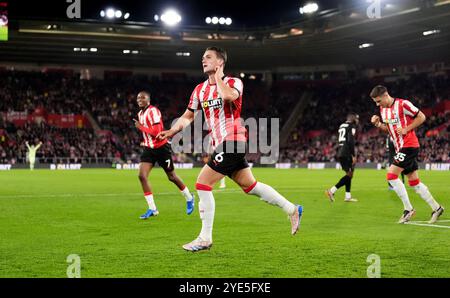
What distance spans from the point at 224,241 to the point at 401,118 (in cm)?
467

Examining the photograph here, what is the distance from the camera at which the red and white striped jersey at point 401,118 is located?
38.3 feet

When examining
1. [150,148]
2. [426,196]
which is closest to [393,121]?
[426,196]

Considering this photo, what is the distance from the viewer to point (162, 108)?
63.5 meters

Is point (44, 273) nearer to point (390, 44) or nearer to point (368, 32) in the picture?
point (368, 32)

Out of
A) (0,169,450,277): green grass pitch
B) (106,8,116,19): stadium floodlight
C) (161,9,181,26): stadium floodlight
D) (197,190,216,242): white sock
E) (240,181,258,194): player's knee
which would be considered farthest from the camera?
(161,9,181,26): stadium floodlight

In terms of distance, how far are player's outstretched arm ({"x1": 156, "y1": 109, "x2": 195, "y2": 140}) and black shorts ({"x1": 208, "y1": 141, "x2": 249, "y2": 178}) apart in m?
0.60

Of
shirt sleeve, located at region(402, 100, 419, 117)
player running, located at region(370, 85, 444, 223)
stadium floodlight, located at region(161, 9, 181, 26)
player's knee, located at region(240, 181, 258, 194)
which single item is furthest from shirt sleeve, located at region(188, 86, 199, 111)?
stadium floodlight, located at region(161, 9, 181, 26)

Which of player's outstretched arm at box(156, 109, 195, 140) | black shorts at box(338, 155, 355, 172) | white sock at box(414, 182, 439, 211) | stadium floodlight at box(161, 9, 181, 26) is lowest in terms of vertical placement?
white sock at box(414, 182, 439, 211)

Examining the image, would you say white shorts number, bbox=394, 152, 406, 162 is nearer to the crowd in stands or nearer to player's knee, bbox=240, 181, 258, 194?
player's knee, bbox=240, 181, 258, 194

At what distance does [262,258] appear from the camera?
7.66 metres

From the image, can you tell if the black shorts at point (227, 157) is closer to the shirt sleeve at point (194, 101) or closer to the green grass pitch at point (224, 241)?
the shirt sleeve at point (194, 101)

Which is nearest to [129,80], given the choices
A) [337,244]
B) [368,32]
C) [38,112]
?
[38,112]

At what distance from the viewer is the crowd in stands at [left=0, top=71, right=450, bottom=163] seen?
51.9 m

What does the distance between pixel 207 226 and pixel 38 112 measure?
5154 cm
